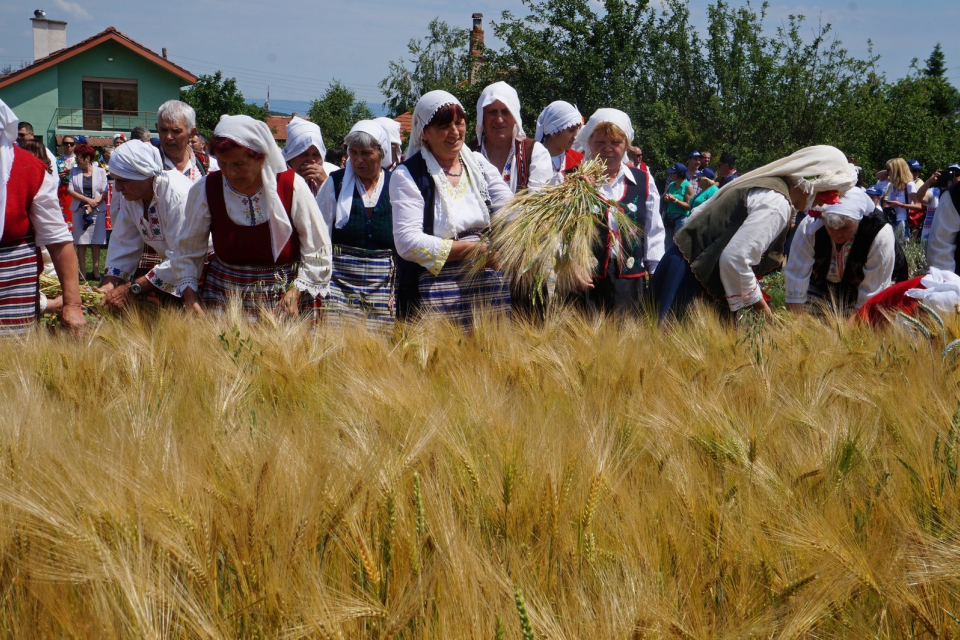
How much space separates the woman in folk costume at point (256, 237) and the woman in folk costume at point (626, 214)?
5.19 feet

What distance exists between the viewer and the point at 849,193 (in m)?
4.45

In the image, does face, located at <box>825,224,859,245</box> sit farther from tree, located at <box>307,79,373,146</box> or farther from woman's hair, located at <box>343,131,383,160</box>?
tree, located at <box>307,79,373,146</box>

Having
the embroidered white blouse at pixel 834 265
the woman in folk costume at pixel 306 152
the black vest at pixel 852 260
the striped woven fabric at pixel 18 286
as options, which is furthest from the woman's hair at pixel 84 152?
the black vest at pixel 852 260

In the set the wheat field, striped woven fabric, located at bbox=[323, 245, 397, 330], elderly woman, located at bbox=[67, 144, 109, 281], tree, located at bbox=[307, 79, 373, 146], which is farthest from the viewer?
tree, located at bbox=[307, 79, 373, 146]

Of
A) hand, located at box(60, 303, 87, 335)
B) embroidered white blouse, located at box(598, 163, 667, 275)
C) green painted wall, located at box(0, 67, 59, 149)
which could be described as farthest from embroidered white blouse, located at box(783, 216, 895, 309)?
green painted wall, located at box(0, 67, 59, 149)

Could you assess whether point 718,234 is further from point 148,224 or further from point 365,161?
point 148,224

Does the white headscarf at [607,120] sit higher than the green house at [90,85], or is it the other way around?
the green house at [90,85]

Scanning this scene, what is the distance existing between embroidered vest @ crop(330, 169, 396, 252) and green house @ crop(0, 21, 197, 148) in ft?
138

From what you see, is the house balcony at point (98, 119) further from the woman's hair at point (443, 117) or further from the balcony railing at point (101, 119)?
the woman's hair at point (443, 117)

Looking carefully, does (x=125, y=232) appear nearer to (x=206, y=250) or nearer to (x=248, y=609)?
(x=206, y=250)

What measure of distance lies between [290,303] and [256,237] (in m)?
0.33

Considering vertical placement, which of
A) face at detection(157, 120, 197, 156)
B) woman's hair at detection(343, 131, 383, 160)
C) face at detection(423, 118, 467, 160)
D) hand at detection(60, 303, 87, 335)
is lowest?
hand at detection(60, 303, 87, 335)

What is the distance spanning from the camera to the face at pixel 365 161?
4.70 metres

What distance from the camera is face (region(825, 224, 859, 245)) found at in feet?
Answer: 14.4
